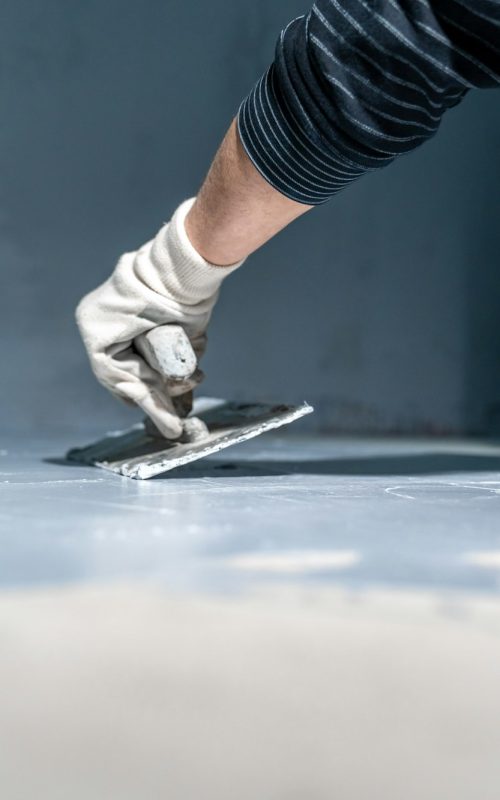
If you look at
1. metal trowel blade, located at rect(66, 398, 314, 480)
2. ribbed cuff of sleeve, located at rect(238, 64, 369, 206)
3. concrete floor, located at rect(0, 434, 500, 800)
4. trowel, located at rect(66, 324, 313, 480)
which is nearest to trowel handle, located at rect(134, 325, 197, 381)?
trowel, located at rect(66, 324, 313, 480)

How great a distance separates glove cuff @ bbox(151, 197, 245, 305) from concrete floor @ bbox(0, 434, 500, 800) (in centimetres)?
62

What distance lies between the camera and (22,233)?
2570 millimetres

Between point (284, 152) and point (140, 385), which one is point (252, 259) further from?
point (284, 152)

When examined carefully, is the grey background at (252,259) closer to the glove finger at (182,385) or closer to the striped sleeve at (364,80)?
the glove finger at (182,385)

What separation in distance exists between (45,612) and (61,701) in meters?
0.06

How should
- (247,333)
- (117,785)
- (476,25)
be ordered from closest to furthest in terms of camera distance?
(117,785)
(476,25)
(247,333)

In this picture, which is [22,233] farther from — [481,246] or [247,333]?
[481,246]

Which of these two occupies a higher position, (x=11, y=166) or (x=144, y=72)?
(x=144, y=72)

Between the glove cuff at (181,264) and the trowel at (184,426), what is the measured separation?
0.22ft

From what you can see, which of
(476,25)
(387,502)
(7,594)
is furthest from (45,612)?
(476,25)

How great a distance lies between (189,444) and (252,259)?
5.38ft

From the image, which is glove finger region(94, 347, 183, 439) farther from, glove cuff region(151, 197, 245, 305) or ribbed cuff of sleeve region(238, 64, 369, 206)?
ribbed cuff of sleeve region(238, 64, 369, 206)

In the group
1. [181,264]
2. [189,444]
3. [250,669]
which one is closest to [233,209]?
[181,264]

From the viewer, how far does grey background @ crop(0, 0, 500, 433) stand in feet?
8.41
